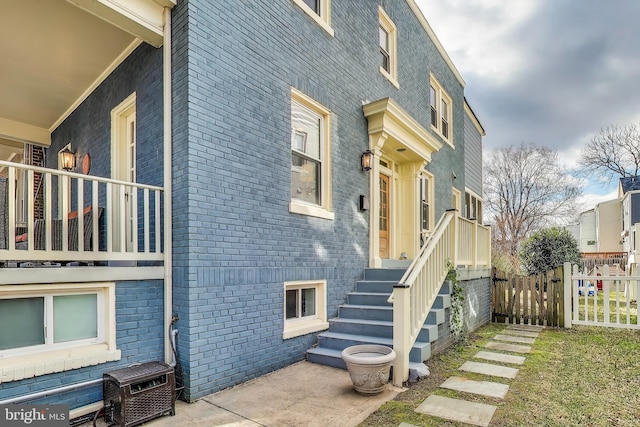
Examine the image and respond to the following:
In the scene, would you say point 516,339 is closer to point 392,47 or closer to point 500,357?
point 500,357

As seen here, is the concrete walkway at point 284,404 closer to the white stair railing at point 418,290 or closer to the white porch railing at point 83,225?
the white stair railing at point 418,290

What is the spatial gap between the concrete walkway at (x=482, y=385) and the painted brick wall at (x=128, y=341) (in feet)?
8.48

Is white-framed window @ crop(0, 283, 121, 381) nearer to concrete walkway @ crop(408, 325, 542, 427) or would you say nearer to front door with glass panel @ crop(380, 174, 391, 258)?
concrete walkway @ crop(408, 325, 542, 427)

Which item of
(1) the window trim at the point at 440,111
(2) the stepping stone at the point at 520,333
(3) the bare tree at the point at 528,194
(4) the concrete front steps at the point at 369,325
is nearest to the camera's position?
(4) the concrete front steps at the point at 369,325

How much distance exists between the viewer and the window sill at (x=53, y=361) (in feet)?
9.79

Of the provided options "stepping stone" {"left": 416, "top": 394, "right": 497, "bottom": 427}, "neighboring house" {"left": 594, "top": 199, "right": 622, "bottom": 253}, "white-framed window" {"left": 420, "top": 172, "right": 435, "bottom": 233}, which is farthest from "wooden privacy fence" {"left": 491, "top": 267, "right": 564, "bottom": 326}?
"neighboring house" {"left": 594, "top": 199, "right": 622, "bottom": 253}

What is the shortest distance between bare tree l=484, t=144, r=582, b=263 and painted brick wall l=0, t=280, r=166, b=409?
26.8m

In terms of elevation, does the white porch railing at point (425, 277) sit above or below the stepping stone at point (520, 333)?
above

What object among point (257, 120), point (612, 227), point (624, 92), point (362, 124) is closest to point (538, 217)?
point (612, 227)

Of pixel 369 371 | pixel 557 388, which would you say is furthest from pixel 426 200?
pixel 369 371

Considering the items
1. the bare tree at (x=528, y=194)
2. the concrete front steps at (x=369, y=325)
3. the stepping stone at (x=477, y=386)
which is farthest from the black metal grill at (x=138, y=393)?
the bare tree at (x=528, y=194)

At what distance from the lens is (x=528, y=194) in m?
27.5

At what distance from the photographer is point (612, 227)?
28688mm

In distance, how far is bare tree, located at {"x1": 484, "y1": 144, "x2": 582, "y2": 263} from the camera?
89.2ft
